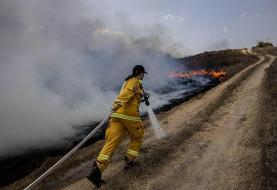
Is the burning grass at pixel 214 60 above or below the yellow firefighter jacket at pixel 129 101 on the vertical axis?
above

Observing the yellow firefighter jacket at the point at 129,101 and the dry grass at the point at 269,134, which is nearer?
the dry grass at the point at 269,134

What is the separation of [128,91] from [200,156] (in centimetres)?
236

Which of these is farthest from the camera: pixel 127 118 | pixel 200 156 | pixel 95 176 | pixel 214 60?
pixel 214 60

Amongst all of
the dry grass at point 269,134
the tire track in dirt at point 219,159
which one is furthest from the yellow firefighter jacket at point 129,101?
the dry grass at point 269,134

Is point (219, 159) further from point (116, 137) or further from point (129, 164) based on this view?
point (116, 137)

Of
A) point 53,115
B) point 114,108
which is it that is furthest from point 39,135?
point 114,108

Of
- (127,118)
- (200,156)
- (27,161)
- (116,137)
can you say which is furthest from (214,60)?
(116,137)

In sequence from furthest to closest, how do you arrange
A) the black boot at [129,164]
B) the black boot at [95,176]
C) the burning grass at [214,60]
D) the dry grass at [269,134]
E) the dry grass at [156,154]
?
the burning grass at [214,60]
the black boot at [129,164]
the dry grass at [156,154]
the dry grass at [269,134]
the black boot at [95,176]

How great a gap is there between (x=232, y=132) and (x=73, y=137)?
188 inches

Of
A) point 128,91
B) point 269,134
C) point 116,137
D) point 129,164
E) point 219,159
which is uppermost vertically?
point 128,91

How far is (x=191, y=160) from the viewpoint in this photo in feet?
23.0

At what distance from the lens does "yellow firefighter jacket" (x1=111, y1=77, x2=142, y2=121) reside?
6227mm

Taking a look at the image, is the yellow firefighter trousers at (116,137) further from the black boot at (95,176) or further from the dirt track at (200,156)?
the dirt track at (200,156)

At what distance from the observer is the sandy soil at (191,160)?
5.98 meters
